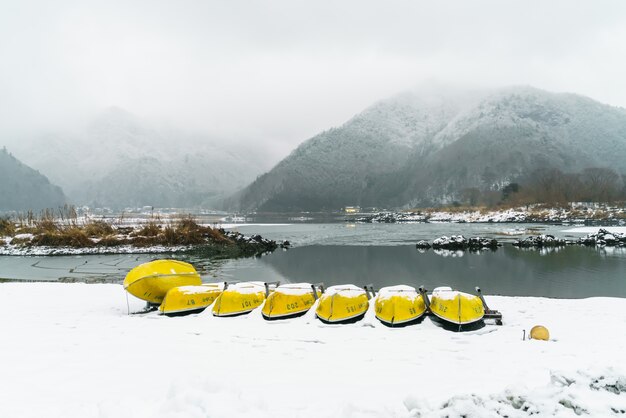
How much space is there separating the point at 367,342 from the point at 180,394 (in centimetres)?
589

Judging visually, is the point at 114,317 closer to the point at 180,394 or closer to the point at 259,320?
the point at 259,320

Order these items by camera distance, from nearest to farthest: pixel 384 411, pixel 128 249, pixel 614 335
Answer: pixel 384 411 < pixel 614 335 < pixel 128 249

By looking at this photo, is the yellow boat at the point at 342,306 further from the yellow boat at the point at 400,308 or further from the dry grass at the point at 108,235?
the dry grass at the point at 108,235

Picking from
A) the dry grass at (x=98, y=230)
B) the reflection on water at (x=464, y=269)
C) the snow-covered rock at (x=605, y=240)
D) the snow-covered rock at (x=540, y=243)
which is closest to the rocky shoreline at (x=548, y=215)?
the snow-covered rock at (x=605, y=240)

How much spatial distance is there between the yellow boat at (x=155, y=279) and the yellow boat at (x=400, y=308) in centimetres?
748

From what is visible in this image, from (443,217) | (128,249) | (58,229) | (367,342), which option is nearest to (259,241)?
(128,249)

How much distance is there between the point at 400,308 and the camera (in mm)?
12508

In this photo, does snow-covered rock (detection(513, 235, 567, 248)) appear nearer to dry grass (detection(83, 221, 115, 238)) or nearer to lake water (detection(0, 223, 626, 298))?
lake water (detection(0, 223, 626, 298))

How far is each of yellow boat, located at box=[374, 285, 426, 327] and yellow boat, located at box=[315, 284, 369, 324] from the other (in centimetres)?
59

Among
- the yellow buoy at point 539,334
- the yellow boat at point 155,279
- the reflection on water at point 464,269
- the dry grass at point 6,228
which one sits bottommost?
the reflection on water at point 464,269

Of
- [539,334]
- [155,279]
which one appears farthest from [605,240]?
[155,279]

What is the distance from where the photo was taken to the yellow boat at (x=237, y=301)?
13.5 m

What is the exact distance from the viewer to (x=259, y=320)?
13.1m

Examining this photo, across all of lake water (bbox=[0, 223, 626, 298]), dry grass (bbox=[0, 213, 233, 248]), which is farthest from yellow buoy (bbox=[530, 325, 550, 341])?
dry grass (bbox=[0, 213, 233, 248])
